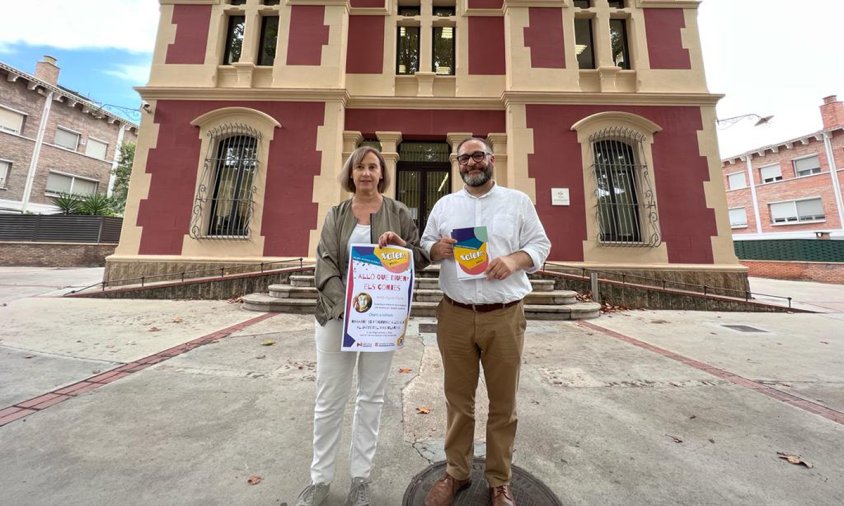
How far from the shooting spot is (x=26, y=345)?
3.83 meters

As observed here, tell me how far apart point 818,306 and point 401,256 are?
37.8ft

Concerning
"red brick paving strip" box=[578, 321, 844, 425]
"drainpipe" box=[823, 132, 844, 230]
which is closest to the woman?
"red brick paving strip" box=[578, 321, 844, 425]

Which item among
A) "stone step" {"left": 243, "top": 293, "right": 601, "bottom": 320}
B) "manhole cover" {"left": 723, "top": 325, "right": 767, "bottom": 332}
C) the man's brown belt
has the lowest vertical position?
"manhole cover" {"left": 723, "top": 325, "right": 767, "bottom": 332}

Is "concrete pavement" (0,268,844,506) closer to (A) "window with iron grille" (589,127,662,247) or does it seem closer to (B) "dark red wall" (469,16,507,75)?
(A) "window with iron grille" (589,127,662,247)

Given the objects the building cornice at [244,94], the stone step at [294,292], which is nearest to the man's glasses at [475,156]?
the stone step at [294,292]

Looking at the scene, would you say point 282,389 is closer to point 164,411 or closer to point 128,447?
point 164,411

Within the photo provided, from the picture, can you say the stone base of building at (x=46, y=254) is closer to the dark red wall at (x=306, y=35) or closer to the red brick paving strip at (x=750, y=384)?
the dark red wall at (x=306, y=35)

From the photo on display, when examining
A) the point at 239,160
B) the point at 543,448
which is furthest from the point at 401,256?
the point at 239,160

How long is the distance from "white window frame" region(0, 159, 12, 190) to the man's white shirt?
28088 millimetres

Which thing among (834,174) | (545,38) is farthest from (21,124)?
(834,174)

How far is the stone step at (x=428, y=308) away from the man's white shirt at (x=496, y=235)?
4.10 meters

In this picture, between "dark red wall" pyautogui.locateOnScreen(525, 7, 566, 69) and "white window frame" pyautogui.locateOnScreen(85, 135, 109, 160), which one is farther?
"white window frame" pyautogui.locateOnScreen(85, 135, 109, 160)

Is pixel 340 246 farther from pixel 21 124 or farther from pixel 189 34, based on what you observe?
pixel 21 124

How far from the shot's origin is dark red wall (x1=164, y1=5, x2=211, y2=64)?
8820mm
